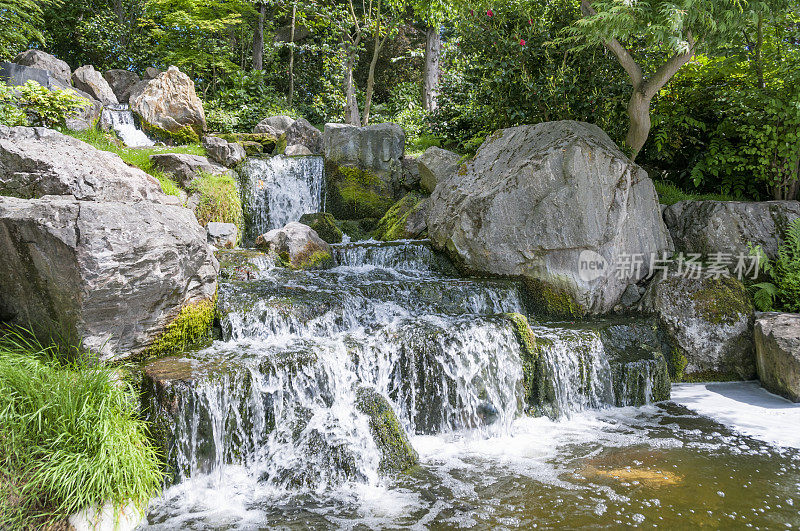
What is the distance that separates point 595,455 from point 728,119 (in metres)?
6.35

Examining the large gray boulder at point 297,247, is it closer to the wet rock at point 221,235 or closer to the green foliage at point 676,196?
the wet rock at point 221,235

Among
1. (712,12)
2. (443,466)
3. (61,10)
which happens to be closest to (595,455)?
(443,466)

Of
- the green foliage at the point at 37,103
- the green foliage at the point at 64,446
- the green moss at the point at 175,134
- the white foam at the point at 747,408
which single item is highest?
the green moss at the point at 175,134

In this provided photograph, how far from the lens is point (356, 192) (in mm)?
10586

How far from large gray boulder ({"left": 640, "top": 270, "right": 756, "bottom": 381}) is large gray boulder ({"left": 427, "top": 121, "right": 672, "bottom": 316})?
779 millimetres

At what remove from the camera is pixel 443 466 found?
13.8 feet

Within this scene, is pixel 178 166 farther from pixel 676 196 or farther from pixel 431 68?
pixel 431 68

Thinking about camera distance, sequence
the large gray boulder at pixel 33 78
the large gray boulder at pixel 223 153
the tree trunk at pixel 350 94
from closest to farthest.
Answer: the large gray boulder at pixel 223 153, the large gray boulder at pixel 33 78, the tree trunk at pixel 350 94

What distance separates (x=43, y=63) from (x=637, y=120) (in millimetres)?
16449

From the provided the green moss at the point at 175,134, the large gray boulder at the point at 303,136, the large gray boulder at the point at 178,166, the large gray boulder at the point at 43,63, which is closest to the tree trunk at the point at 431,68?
the large gray boulder at the point at 303,136

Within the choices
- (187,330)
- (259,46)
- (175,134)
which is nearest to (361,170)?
(175,134)

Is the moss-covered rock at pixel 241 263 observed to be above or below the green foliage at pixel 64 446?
above

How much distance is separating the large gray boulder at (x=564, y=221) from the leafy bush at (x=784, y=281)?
130 cm

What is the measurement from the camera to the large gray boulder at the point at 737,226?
21.8ft
